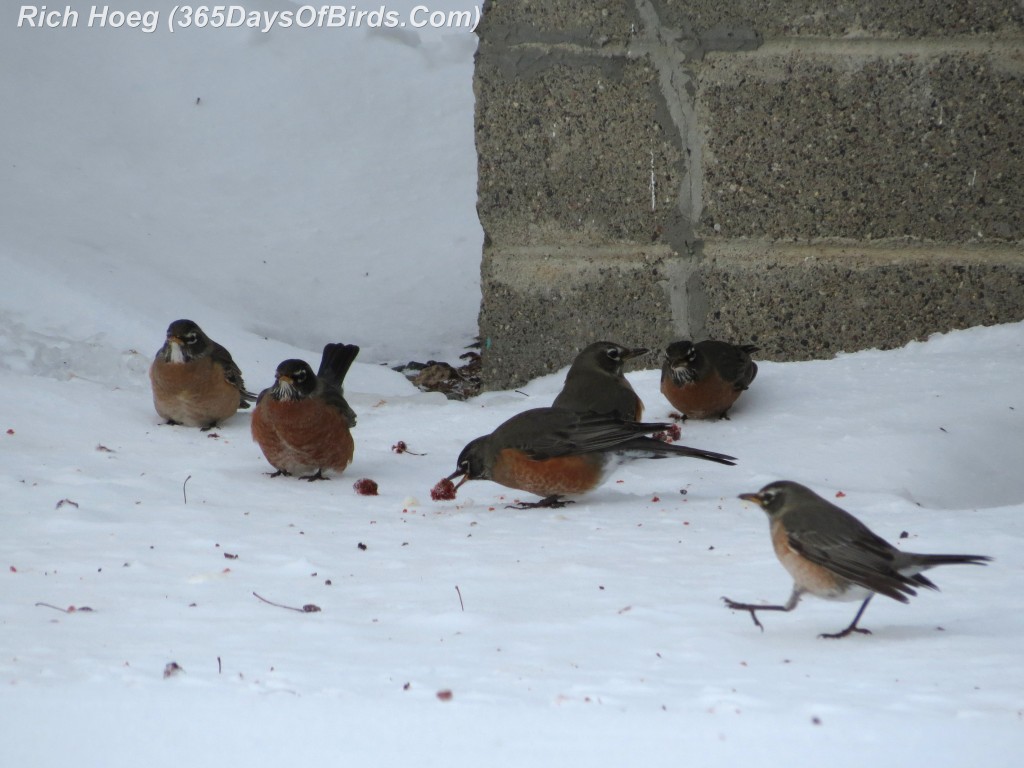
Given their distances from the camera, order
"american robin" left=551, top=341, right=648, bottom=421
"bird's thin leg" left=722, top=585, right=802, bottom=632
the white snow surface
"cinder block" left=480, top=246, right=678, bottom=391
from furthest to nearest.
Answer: "cinder block" left=480, top=246, right=678, bottom=391 < "american robin" left=551, top=341, right=648, bottom=421 < "bird's thin leg" left=722, top=585, right=802, bottom=632 < the white snow surface

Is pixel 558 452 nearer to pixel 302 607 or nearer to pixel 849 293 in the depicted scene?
pixel 302 607

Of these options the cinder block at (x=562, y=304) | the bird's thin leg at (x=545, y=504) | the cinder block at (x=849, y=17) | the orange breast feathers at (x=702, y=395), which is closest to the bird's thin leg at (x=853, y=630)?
the bird's thin leg at (x=545, y=504)

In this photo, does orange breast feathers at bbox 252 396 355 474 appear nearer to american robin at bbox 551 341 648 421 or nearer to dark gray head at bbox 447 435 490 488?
dark gray head at bbox 447 435 490 488

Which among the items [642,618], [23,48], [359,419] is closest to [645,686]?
[642,618]

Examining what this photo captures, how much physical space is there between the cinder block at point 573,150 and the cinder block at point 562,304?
3.4 inches

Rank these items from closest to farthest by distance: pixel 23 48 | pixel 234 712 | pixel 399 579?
pixel 234 712
pixel 399 579
pixel 23 48

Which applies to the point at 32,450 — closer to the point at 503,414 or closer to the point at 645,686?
the point at 503,414

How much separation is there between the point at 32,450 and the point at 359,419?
165 centimetres

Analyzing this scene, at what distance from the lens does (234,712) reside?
2.57 meters

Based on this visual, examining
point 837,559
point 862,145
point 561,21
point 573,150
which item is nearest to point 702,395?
point 862,145

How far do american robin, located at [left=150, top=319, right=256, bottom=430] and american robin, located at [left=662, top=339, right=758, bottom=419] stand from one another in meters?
1.98

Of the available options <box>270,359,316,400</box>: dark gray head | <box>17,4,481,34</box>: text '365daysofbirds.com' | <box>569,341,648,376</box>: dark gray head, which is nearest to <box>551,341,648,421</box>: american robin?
<box>569,341,648,376</box>: dark gray head

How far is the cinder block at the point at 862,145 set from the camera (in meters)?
5.70

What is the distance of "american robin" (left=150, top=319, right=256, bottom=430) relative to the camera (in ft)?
19.2
